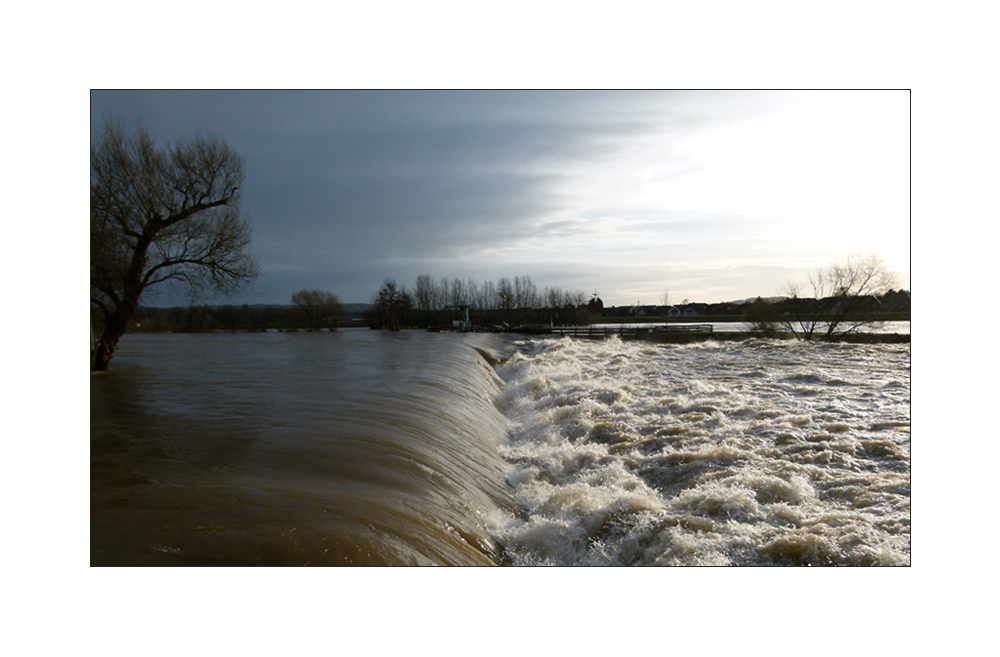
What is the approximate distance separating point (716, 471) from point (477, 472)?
2823mm

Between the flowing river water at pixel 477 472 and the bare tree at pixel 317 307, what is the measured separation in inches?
207

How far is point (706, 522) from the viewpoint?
4.47 m

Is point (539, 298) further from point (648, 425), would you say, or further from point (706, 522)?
point (706, 522)

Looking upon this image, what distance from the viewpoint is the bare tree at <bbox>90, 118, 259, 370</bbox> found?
6.25 meters

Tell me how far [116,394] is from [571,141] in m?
7.75

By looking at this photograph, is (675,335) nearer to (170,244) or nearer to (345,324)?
(345,324)

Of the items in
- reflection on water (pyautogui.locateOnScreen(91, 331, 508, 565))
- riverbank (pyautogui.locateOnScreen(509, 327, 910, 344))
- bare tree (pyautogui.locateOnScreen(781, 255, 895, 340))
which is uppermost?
bare tree (pyautogui.locateOnScreen(781, 255, 895, 340))

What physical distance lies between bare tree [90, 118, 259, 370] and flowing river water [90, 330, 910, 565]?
63.9 inches

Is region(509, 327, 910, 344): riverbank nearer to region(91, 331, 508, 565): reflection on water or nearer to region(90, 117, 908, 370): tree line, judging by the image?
region(90, 117, 908, 370): tree line

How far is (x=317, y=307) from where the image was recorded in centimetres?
1989

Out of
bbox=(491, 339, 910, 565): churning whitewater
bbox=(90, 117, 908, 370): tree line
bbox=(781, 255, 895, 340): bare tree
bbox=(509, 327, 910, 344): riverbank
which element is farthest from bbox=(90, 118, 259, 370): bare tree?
bbox=(509, 327, 910, 344): riverbank

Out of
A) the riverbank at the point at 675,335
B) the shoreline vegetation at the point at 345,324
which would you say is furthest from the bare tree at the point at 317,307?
the riverbank at the point at 675,335

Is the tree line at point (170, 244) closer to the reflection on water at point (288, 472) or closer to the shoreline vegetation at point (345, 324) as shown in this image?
the shoreline vegetation at point (345, 324)

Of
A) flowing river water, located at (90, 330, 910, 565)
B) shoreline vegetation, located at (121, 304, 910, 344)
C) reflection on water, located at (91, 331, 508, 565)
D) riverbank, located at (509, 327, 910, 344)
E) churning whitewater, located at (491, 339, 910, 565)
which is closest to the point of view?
reflection on water, located at (91, 331, 508, 565)
